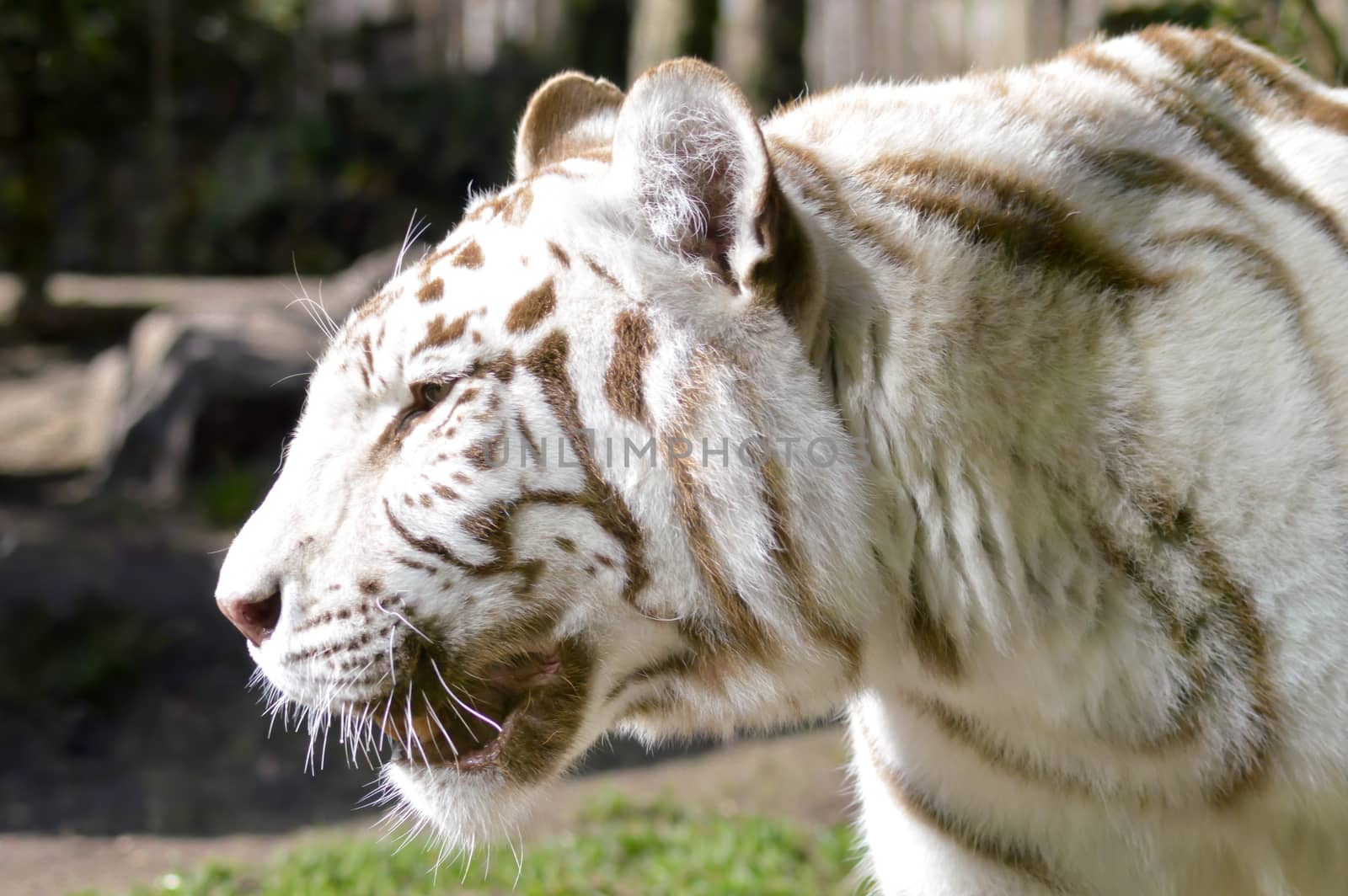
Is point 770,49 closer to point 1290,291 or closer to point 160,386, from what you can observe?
point 160,386

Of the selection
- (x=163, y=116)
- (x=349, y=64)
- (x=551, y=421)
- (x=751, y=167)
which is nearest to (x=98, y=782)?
(x=551, y=421)

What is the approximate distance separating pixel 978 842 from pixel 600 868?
1631 mm

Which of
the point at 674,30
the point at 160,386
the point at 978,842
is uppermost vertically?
the point at 978,842

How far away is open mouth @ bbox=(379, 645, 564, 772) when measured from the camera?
67.2 inches

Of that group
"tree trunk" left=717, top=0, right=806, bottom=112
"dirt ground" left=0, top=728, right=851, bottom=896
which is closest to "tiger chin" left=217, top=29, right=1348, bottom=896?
"dirt ground" left=0, top=728, right=851, bottom=896

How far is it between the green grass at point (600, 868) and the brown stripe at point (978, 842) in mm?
1042

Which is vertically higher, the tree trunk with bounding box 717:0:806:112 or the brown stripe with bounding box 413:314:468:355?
the brown stripe with bounding box 413:314:468:355

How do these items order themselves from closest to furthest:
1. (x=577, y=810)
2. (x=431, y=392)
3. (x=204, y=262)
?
(x=431, y=392), (x=577, y=810), (x=204, y=262)

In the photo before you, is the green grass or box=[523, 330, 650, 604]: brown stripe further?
the green grass

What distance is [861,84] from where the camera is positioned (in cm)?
192

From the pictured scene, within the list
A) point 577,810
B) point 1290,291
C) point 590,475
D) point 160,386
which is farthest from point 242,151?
point 1290,291

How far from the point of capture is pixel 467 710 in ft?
5.71

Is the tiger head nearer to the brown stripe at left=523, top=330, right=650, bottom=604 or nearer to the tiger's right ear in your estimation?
the brown stripe at left=523, top=330, right=650, bottom=604

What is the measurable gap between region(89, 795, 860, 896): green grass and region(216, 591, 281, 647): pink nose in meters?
1.42
